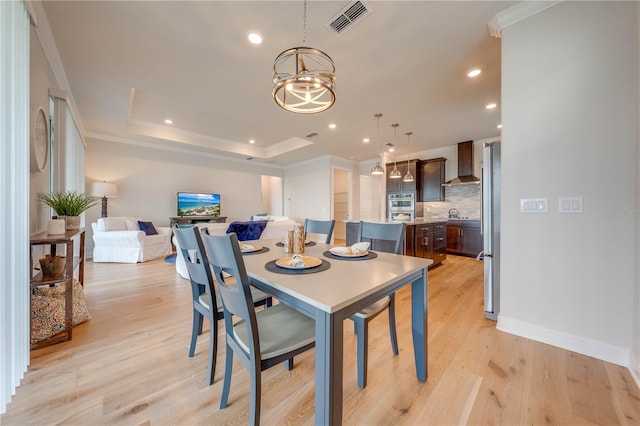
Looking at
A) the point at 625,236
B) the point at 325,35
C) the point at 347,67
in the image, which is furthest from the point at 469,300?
the point at 325,35

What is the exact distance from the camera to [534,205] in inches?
72.6

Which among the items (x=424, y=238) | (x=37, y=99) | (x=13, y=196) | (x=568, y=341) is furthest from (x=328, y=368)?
(x=424, y=238)

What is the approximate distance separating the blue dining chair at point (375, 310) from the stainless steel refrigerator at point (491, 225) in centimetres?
120

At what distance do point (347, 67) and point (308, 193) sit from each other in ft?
16.1

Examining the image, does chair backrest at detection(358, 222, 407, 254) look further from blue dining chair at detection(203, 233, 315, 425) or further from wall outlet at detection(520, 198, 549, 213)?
wall outlet at detection(520, 198, 549, 213)

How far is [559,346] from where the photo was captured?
5.70 feet

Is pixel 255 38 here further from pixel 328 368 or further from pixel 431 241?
pixel 431 241

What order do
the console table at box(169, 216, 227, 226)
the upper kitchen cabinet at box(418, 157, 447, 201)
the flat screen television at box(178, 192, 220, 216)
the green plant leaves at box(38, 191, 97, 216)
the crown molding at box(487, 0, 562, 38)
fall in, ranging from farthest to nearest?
the flat screen television at box(178, 192, 220, 216)
the console table at box(169, 216, 227, 226)
the upper kitchen cabinet at box(418, 157, 447, 201)
the green plant leaves at box(38, 191, 97, 216)
the crown molding at box(487, 0, 562, 38)

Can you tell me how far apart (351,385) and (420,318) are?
1.88ft

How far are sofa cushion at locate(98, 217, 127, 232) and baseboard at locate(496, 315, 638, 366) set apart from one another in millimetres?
6075

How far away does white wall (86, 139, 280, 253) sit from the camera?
16.9ft

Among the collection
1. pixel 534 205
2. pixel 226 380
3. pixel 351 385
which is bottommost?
pixel 351 385

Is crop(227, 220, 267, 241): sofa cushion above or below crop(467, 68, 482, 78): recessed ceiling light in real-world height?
below

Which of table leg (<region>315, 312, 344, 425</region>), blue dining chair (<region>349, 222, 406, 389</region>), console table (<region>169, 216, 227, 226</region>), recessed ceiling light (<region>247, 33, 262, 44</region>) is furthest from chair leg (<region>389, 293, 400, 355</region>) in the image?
console table (<region>169, 216, 227, 226</region>)
